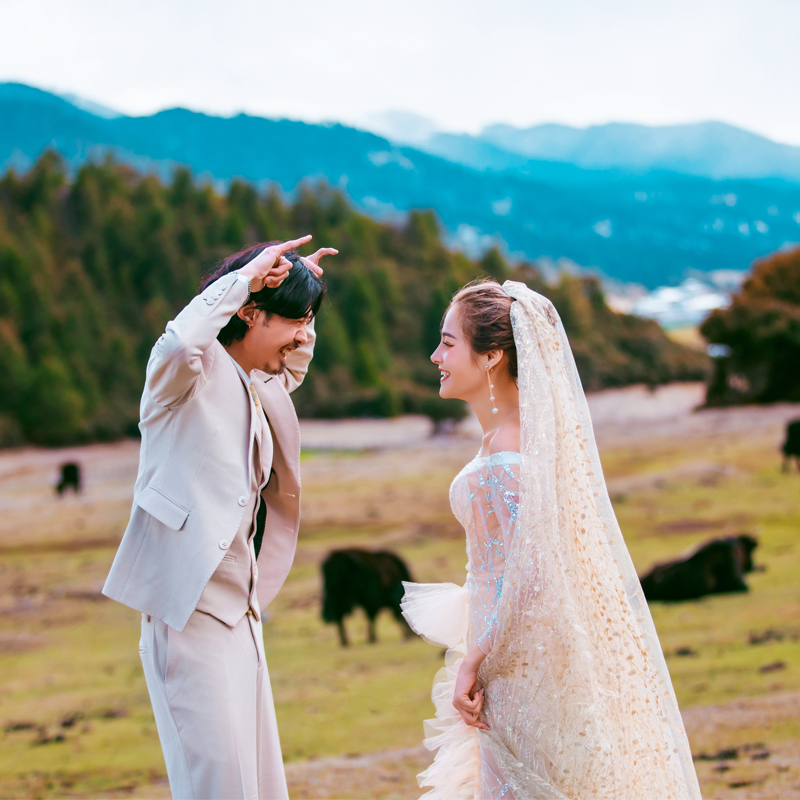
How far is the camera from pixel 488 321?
4.92ft

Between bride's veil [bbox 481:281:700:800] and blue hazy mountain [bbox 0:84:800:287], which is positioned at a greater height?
blue hazy mountain [bbox 0:84:800:287]

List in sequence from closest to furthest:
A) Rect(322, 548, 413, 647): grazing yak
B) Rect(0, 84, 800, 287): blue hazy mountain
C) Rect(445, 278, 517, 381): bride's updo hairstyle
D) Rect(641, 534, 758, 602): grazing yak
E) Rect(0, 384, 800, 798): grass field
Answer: Rect(445, 278, 517, 381): bride's updo hairstyle → Rect(0, 384, 800, 798): grass field → Rect(322, 548, 413, 647): grazing yak → Rect(641, 534, 758, 602): grazing yak → Rect(0, 84, 800, 287): blue hazy mountain

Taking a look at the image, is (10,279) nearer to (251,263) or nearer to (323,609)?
(323,609)

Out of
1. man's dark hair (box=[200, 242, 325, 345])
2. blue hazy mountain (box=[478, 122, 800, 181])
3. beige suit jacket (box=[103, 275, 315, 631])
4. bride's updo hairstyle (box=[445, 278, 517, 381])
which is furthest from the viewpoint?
blue hazy mountain (box=[478, 122, 800, 181])

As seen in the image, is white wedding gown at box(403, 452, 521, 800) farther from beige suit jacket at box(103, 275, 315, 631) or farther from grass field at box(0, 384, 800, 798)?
grass field at box(0, 384, 800, 798)

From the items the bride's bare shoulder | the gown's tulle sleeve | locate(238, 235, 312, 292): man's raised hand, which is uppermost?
locate(238, 235, 312, 292): man's raised hand

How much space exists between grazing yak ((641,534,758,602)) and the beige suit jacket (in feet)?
16.0

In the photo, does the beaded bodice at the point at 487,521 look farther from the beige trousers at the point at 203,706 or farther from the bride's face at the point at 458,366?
the beige trousers at the point at 203,706

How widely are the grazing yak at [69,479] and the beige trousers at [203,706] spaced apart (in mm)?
5725

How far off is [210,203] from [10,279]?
197 centimetres

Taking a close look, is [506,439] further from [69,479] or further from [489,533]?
[69,479]

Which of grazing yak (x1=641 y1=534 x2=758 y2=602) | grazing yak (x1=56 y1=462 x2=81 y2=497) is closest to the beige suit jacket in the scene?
grazing yak (x1=641 y1=534 x2=758 y2=602)

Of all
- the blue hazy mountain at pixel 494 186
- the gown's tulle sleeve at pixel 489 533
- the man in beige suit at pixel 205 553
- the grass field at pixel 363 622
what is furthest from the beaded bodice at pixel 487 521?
the blue hazy mountain at pixel 494 186

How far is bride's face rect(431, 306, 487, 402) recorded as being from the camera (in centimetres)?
151
